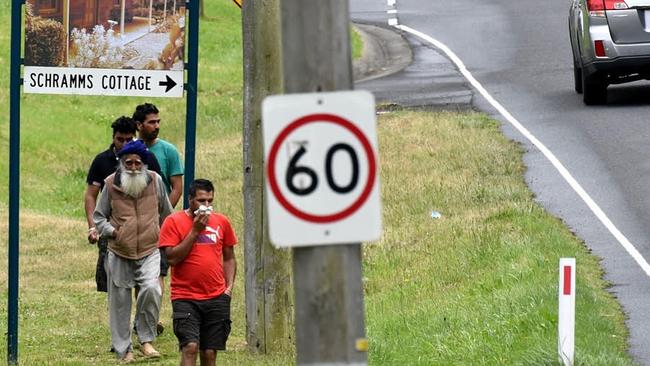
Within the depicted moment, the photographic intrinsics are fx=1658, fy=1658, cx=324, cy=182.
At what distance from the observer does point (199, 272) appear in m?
10.4

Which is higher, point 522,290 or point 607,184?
point 607,184

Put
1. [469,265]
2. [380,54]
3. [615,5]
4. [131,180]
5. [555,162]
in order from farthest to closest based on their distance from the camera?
[380,54], [615,5], [555,162], [469,265], [131,180]

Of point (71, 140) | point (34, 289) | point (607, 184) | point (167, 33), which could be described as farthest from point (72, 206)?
point (167, 33)

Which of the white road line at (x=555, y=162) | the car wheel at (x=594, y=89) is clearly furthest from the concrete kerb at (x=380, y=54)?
the car wheel at (x=594, y=89)

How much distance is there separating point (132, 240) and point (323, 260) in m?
6.42

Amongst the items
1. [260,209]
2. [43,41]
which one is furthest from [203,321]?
[43,41]

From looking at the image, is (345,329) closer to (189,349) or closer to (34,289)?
(189,349)

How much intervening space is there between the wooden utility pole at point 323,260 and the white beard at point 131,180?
6.08 meters

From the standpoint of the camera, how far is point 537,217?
15648 mm

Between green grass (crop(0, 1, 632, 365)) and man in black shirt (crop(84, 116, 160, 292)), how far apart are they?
0.65m

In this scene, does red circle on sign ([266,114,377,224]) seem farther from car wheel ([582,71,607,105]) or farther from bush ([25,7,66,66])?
car wheel ([582,71,607,105])

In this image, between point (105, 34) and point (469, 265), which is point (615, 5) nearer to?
point (469, 265)

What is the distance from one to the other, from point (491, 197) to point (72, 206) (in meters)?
6.62

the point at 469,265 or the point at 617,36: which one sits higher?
the point at 617,36
